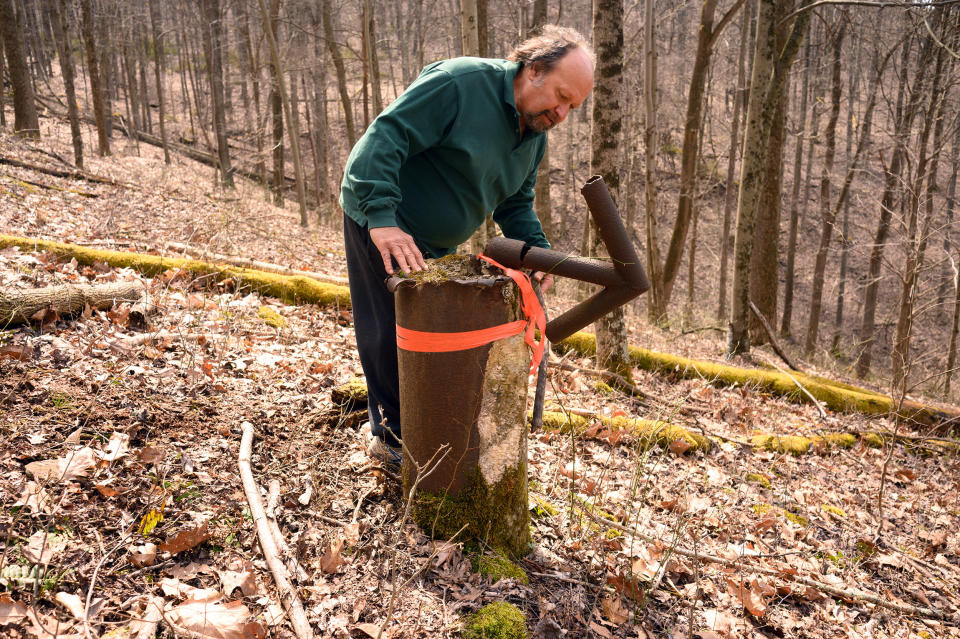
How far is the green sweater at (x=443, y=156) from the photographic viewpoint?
2381 mm

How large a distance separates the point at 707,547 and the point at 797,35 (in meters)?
7.06

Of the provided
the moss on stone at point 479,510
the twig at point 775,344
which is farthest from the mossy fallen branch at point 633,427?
the twig at point 775,344

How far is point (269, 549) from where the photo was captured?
85.0 inches

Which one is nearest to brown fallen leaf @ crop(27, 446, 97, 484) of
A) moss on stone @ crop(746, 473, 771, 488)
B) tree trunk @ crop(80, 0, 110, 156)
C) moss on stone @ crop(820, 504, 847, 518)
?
moss on stone @ crop(746, 473, 771, 488)

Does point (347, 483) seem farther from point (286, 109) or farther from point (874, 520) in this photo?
point (286, 109)

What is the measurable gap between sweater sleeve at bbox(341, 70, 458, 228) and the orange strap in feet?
1.62

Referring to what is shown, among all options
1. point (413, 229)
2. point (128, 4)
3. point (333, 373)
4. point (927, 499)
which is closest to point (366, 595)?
point (413, 229)

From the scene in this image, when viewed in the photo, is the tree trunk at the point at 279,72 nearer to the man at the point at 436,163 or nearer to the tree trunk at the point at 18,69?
the tree trunk at the point at 18,69

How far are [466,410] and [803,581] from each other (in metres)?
2.03

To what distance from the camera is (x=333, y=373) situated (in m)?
4.07

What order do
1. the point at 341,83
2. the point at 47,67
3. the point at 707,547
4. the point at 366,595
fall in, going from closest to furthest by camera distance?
the point at 366,595
the point at 707,547
the point at 341,83
the point at 47,67

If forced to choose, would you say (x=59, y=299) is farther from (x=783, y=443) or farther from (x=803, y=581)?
(x=783, y=443)

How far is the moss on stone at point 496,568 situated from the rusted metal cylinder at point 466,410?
0.08 meters

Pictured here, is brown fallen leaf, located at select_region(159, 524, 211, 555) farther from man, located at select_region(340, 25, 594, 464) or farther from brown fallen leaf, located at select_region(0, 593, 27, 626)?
man, located at select_region(340, 25, 594, 464)
